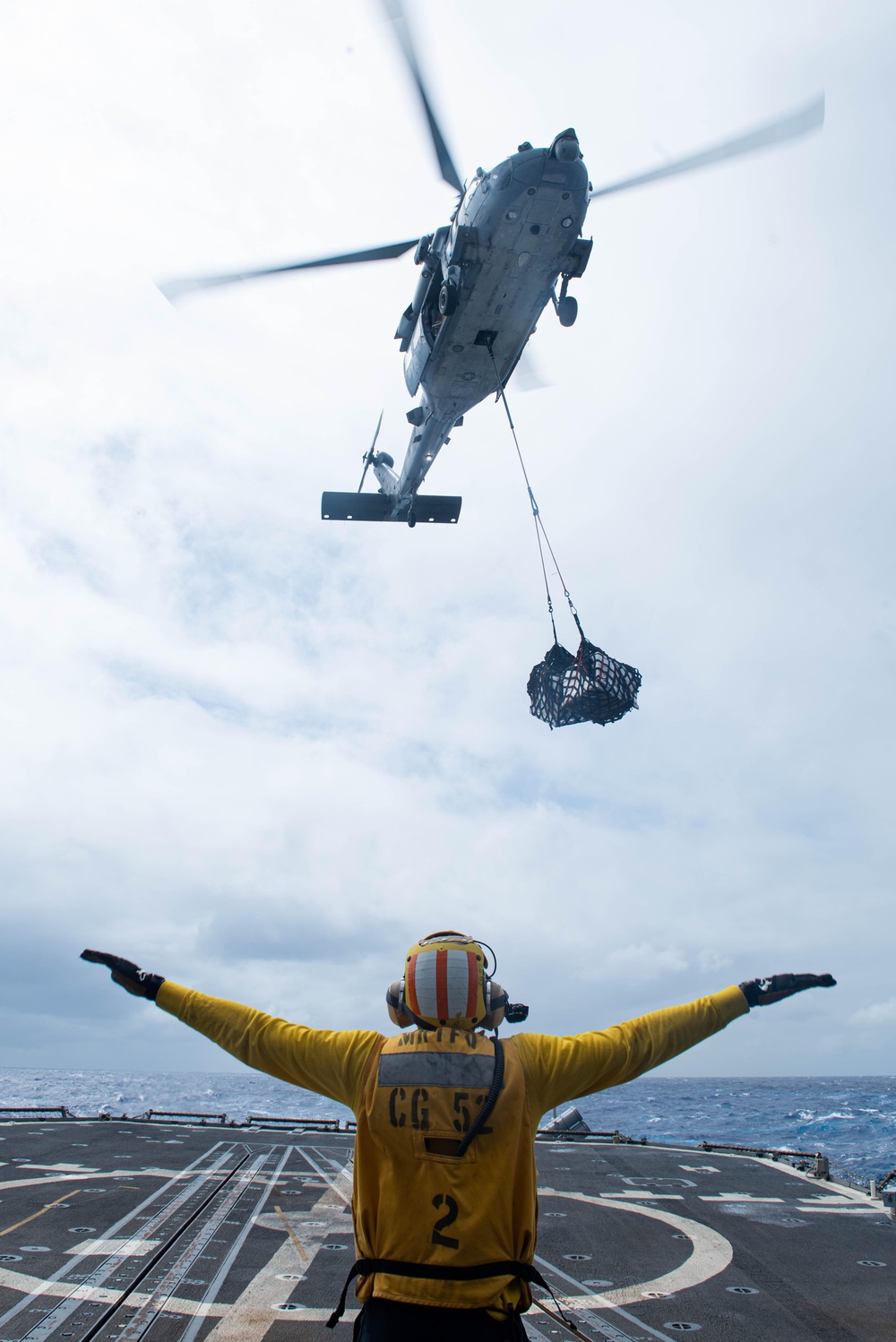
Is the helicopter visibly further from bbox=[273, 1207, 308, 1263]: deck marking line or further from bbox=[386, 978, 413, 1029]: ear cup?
bbox=[273, 1207, 308, 1263]: deck marking line

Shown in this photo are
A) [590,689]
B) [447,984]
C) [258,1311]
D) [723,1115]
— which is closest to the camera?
[447,984]

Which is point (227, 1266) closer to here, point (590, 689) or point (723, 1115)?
point (590, 689)

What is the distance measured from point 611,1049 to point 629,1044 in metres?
0.09

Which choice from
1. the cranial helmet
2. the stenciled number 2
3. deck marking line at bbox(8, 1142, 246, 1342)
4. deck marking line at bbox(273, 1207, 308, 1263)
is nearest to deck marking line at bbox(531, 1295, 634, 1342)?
deck marking line at bbox(273, 1207, 308, 1263)

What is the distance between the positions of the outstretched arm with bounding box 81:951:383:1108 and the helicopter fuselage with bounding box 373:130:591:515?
1192 centimetres

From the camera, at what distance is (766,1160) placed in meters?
22.2

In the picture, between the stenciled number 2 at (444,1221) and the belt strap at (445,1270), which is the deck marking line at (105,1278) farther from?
the stenciled number 2 at (444,1221)

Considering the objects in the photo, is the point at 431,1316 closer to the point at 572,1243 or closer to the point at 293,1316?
the point at 293,1316

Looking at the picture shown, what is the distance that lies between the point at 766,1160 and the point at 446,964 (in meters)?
24.2

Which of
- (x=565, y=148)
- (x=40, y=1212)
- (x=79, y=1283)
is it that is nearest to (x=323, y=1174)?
(x=40, y=1212)

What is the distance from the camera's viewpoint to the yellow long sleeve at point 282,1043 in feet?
10.7

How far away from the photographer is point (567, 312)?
1300 cm

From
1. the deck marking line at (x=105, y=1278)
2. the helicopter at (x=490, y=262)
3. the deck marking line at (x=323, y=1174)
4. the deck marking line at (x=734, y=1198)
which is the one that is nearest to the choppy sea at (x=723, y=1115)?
the deck marking line at (x=734, y=1198)

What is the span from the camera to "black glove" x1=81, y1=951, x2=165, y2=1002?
3.44 m
